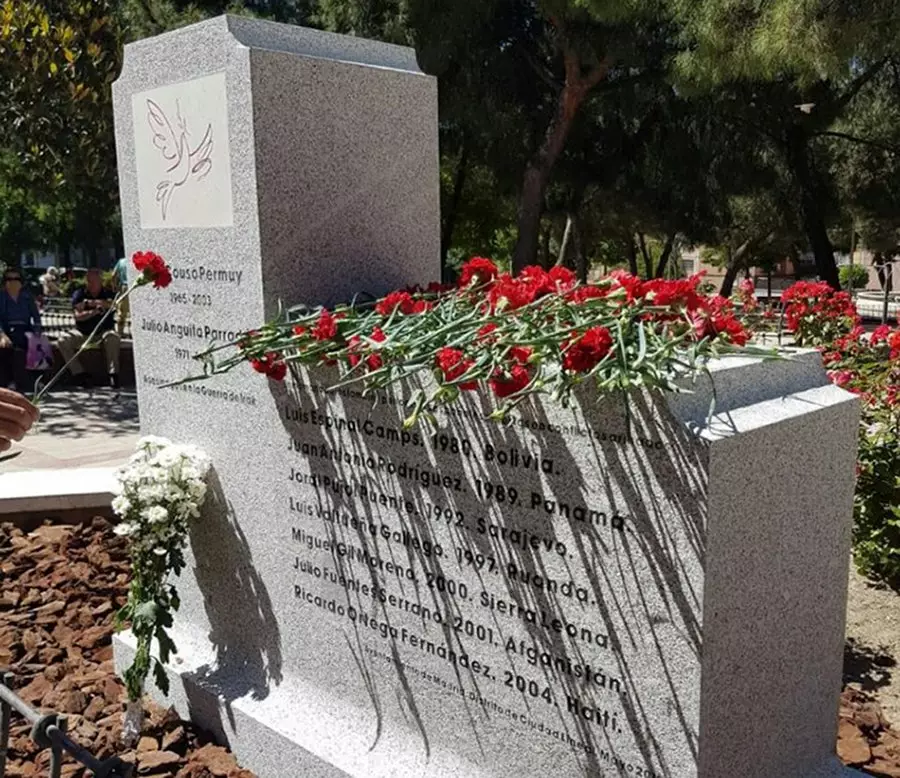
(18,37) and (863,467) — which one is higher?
(18,37)

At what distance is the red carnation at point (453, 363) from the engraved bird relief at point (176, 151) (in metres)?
1.48

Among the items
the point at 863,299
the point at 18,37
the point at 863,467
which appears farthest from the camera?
the point at 863,299

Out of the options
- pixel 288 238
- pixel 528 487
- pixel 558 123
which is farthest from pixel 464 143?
pixel 528 487

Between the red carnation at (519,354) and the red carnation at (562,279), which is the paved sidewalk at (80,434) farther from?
the red carnation at (519,354)

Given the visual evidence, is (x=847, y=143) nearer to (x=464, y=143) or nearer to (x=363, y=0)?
(x=464, y=143)

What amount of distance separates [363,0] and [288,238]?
10.4 meters

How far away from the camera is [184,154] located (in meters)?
3.58

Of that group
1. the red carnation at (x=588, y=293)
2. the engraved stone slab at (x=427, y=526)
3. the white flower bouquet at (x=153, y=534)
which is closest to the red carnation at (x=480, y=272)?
the engraved stone slab at (x=427, y=526)

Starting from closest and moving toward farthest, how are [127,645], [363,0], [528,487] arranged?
[528,487], [127,645], [363,0]

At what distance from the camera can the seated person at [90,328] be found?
10867 millimetres

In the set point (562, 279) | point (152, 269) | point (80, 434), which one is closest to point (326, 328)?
point (562, 279)

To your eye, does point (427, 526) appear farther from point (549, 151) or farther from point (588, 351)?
point (549, 151)

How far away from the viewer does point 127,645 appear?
3863mm

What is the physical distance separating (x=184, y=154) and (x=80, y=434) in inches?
224
